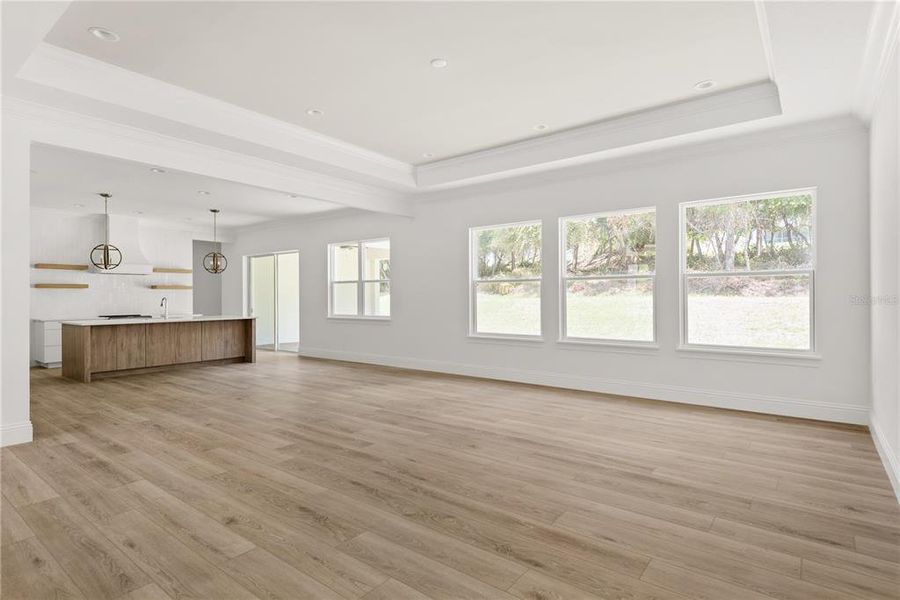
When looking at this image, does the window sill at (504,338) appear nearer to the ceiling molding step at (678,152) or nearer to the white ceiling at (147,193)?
the ceiling molding step at (678,152)

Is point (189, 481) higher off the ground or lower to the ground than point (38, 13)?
lower

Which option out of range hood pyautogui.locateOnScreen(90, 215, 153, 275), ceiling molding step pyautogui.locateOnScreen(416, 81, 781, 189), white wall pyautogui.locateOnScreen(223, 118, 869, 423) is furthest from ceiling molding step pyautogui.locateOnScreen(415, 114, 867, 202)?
range hood pyautogui.locateOnScreen(90, 215, 153, 275)

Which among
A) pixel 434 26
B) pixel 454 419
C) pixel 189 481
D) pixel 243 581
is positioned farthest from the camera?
pixel 454 419

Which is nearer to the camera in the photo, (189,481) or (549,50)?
(189,481)

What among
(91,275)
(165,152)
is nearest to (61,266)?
(91,275)

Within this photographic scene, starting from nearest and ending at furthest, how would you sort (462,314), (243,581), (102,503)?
1. (243,581)
2. (102,503)
3. (462,314)

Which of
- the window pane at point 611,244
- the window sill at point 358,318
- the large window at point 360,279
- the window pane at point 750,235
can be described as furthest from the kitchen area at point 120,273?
the window pane at point 750,235

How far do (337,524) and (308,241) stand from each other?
7.48 metres

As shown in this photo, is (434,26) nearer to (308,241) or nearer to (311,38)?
(311,38)

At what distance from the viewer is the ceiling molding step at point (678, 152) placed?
14.0ft

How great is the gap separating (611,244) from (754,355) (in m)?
1.85

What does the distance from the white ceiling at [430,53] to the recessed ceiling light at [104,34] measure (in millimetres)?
49

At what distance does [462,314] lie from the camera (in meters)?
6.98

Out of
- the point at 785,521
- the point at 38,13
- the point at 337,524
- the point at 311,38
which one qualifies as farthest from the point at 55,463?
the point at 785,521
